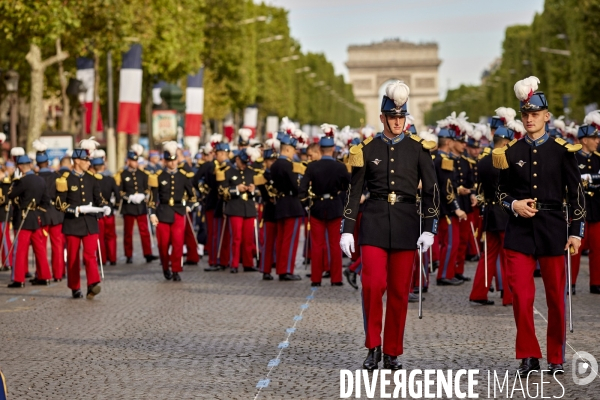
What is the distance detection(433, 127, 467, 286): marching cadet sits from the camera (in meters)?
17.3

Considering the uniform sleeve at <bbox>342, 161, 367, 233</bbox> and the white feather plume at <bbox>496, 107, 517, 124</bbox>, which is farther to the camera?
the white feather plume at <bbox>496, 107, 517, 124</bbox>

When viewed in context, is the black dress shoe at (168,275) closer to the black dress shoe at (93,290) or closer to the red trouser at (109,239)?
the black dress shoe at (93,290)

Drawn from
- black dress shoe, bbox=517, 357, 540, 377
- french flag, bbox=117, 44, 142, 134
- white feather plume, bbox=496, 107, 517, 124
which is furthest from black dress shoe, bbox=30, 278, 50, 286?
french flag, bbox=117, 44, 142, 134

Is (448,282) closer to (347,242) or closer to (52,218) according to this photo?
(52,218)

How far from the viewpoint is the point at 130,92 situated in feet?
117

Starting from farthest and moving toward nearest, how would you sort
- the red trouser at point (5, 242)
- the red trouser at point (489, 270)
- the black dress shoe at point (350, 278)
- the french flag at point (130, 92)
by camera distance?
1. the french flag at point (130, 92)
2. the red trouser at point (5, 242)
3. the black dress shoe at point (350, 278)
4. the red trouser at point (489, 270)

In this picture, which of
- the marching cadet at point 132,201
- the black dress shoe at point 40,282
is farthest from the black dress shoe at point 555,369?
the marching cadet at point 132,201

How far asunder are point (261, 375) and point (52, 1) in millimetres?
21655

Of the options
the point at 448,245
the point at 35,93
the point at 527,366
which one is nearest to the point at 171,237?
the point at 448,245

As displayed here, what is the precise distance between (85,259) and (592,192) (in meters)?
6.37

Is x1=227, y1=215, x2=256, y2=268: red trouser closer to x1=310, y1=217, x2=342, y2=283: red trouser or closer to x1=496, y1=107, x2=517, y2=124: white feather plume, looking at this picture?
x1=310, y1=217, x2=342, y2=283: red trouser

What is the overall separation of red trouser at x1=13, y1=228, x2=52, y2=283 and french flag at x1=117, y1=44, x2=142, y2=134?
53.3ft

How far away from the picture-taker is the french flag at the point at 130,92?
35438mm

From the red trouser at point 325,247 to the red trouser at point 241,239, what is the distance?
2.74 metres
